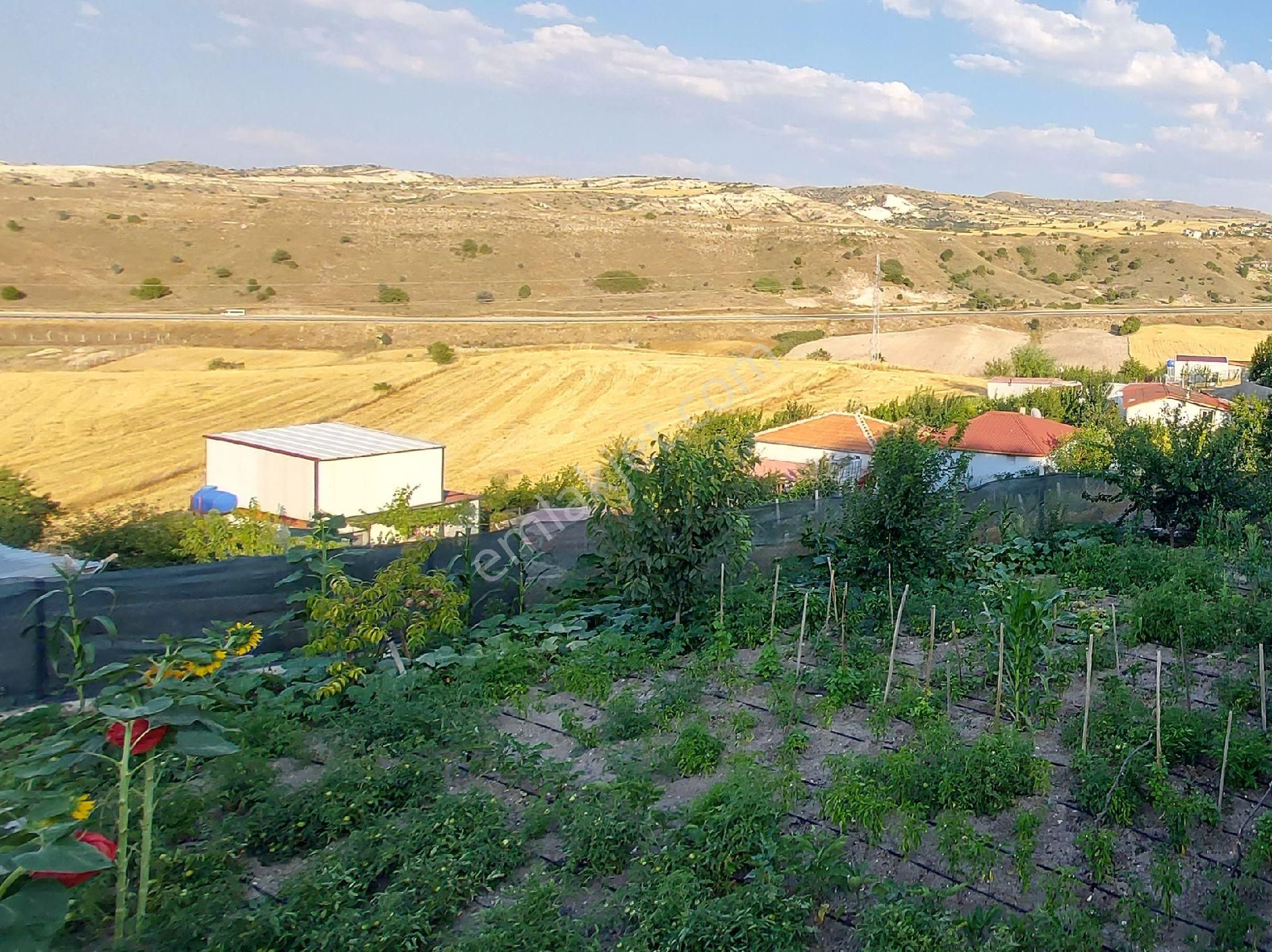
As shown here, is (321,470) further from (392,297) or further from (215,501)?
(392,297)

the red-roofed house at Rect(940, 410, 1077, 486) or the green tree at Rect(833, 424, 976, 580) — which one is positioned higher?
the green tree at Rect(833, 424, 976, 580)

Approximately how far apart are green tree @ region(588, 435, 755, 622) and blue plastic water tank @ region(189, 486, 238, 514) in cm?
954

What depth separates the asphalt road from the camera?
43656mm

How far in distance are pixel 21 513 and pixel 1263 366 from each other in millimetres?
24221

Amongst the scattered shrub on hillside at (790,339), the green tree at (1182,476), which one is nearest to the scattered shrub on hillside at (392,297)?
the scattered shrub on hillside at (790,339)

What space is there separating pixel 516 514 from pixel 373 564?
10.2 meters

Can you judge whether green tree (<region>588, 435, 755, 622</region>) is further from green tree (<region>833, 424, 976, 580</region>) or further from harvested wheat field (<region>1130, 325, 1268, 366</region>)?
harvested wheat field (<region>1130, 325, 1268, 366</region>)

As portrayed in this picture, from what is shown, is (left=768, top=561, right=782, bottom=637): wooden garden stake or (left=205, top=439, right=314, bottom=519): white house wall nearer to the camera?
(left=768, top=561, right=782, bottom=637): wooden garden stake

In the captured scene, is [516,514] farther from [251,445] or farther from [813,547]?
[813,547]

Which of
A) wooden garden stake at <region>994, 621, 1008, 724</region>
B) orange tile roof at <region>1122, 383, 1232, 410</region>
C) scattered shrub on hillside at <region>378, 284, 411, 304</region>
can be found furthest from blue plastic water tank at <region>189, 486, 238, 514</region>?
scattered shrub on hillside at <region>378, 284, 411, 304</region>

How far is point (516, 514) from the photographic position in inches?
699

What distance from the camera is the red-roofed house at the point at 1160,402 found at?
20.4 metres

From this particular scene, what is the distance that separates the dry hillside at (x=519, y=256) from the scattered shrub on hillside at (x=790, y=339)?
8.63 meters

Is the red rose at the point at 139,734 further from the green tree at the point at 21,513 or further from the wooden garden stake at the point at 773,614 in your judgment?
the green tree at the point at 21,513
